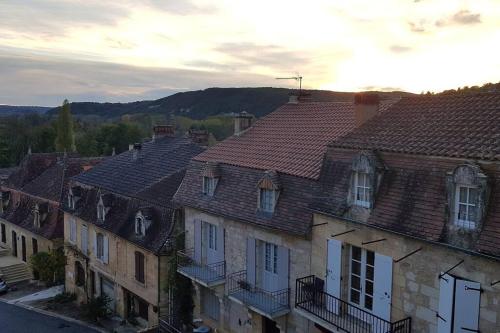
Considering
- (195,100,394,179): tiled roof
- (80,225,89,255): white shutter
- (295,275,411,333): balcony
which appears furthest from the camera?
(80,225,89,255): white shutter

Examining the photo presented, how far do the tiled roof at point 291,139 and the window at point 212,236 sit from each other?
2907 mm

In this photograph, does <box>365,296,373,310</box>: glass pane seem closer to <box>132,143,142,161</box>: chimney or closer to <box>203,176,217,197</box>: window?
<box>203,176,217,197</box>: window

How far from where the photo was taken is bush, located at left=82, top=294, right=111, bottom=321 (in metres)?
27.2

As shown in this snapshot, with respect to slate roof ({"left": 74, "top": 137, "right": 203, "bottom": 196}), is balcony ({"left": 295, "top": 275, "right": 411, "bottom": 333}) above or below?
below

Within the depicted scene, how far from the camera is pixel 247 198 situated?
19.6 meters

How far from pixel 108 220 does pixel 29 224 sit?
13.5 meters

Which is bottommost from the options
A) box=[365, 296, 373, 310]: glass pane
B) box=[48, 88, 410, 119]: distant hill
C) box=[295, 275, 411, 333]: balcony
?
box=[295, 275, 411, 333]: balcony

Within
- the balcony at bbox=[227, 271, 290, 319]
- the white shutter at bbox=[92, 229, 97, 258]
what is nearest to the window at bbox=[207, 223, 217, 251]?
the balcony at bbox=[227, 271, 290, 319]

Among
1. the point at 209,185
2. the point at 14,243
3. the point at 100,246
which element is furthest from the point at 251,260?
the point at 14,243

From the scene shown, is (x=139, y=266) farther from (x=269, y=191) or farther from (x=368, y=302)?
(x=368, y=302)

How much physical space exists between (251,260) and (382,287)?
256 inches

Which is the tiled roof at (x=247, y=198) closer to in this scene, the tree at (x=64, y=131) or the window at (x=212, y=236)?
the window at (x=212, y=236)

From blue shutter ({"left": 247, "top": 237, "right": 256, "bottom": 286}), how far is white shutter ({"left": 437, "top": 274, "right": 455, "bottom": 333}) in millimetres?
8217

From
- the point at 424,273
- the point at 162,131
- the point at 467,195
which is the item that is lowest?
the point at 424,273
